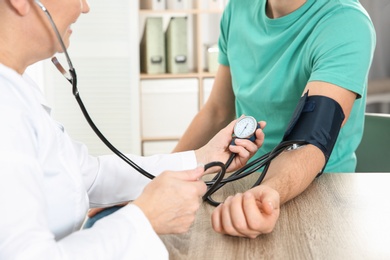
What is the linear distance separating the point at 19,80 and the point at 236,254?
408 mm

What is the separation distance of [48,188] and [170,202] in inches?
7.0

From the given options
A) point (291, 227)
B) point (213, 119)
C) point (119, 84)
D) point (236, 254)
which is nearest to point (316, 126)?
point (291, 227)

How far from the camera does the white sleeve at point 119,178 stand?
1.20 m

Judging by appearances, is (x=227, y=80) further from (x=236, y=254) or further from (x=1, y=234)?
(x=1, y=234)

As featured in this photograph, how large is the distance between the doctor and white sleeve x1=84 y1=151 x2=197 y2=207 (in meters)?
0.24

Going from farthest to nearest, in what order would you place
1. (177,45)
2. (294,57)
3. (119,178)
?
(177,45) → (294,57) → (119,178)

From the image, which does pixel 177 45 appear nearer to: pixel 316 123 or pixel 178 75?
pixel 178 75

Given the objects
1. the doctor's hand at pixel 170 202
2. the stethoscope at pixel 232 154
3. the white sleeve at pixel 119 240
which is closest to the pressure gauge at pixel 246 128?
the stethoscope at pixel 232 154

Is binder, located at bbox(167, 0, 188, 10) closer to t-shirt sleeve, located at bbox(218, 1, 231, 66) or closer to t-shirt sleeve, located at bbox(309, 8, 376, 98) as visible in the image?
t-shirt sleeve, located at bbox(218, 1, 231, 66)

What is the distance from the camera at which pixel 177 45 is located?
12.5 ft

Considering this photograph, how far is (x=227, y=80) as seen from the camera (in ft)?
6.17

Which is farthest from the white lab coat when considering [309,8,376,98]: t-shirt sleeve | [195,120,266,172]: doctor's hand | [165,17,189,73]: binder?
[165,17,189,73]: binder

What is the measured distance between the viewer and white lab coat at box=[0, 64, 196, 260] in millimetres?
688

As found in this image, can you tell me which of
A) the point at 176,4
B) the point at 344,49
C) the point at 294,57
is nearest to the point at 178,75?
the point at 176,4
